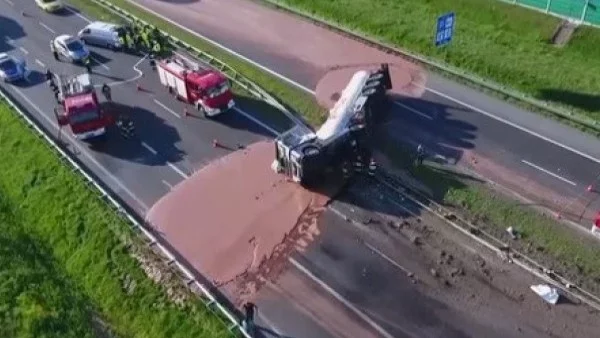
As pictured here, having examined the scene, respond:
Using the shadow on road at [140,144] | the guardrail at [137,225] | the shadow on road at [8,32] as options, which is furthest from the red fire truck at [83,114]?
the shadow on road at [8,32]

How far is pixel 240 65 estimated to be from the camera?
145ft

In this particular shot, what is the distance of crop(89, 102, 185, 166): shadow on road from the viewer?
3628 cm

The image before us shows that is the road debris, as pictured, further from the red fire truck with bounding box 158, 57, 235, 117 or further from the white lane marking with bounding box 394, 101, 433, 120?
the red fire truck with bounding box 158, 57, 235, 117

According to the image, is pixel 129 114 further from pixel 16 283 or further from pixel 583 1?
pixel 583 1

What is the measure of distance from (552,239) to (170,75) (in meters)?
24.4

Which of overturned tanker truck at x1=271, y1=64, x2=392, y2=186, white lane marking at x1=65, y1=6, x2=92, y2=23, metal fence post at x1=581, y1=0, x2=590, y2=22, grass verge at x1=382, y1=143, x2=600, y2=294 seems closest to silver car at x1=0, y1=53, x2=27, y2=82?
white lane marking at x1=65, y1=6, x2=92, y2=23

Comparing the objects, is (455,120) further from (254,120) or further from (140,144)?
(140,144)

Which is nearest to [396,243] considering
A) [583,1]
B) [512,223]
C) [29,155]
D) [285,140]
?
[512,223]

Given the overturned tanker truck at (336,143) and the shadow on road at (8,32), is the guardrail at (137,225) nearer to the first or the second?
the overturned tanker truck at (336,143)

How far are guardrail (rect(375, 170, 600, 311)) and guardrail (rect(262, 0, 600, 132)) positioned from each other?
36.0ft

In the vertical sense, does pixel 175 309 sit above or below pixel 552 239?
below

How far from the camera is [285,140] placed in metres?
32.5

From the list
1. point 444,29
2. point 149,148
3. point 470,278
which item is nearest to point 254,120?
point 149,148

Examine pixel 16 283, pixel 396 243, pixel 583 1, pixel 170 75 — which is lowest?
pixel 16 283
